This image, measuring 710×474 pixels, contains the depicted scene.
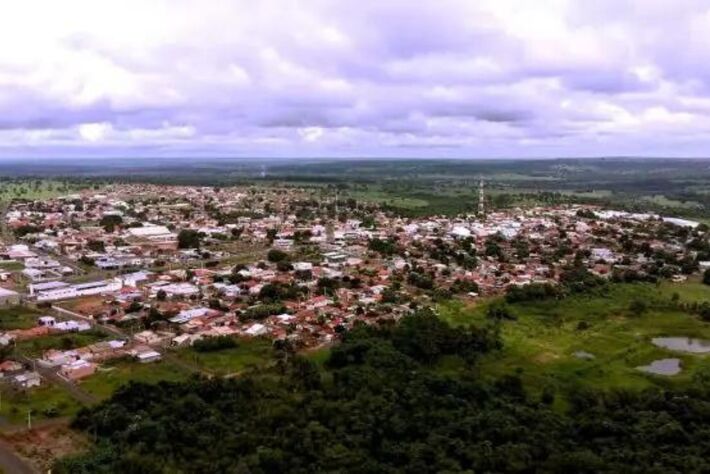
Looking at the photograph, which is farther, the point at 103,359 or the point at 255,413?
the point at 103,359

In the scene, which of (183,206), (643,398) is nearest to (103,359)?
(643,398)

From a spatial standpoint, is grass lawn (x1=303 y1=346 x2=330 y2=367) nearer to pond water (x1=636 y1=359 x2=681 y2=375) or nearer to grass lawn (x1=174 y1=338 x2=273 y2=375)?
grass lawn (x1=174 y1=338 x2=273 y2=375)

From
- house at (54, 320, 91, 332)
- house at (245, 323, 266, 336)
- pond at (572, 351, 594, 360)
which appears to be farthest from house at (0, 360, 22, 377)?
pond at (572, 351, 594, 360)

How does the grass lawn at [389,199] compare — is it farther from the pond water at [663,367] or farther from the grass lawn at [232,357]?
the grass lawn at [232,357]

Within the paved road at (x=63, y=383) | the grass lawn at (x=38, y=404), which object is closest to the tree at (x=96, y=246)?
the paved road at (x=63, y=383)

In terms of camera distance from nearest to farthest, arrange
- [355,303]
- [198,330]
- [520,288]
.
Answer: [198,330] < [355,303] < [520,288]

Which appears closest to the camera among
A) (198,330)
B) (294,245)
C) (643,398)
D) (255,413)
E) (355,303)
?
(255,413)

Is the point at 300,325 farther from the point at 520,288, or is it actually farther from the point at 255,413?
the point at 520,288
